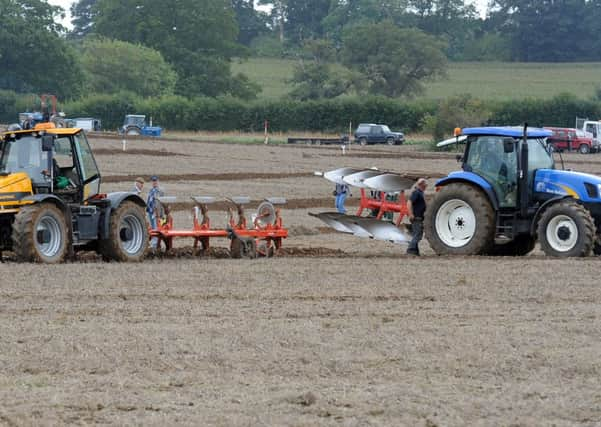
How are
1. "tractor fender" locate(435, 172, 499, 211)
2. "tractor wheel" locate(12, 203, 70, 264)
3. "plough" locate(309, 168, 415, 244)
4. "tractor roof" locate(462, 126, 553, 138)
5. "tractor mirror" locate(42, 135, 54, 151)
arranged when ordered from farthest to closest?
"plough" locate(309, 168, 415, 244) → "tractor fender" locate(435, 172, 499, 211) → "tractor roof" locate(462, 126, 553, 138) → "tractor mirror" locate(42, 135, 54, 151) → "tractor wheel" locate(12, 203, 70, 264)

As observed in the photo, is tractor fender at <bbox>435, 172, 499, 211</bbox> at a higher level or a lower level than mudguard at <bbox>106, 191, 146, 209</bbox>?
higher

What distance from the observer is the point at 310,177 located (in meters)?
39.4

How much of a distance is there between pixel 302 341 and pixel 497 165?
8.42 m

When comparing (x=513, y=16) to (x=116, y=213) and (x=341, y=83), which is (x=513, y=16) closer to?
(x=341, y=83)

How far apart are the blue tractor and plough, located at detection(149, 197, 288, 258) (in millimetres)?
2615

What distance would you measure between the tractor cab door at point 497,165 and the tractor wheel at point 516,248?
1036 mm

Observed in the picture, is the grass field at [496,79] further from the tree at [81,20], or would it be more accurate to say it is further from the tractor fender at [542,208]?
the tractor fender at [542,208]

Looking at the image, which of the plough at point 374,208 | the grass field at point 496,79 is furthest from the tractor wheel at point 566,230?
the grass field at point 496,79

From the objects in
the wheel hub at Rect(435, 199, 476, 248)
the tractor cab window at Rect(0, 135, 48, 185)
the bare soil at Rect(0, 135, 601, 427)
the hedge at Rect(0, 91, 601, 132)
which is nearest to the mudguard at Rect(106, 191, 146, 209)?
the bare soil at Rect(0, 135, 601, 427)

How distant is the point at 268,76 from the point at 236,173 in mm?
83267

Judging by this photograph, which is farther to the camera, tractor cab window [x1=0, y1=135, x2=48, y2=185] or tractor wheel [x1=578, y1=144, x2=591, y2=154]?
tractor wheel [x1=578, y1=144, x2=591, y2=154]

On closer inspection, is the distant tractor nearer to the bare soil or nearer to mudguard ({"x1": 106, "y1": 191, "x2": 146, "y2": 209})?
mudguard ({"x1": 106, "y1": 191, "x2": 146, "y2": 209})

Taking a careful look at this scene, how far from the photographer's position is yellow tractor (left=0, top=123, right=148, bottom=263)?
17031mm

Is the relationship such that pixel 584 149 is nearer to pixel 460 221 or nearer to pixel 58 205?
pixel 460 221
